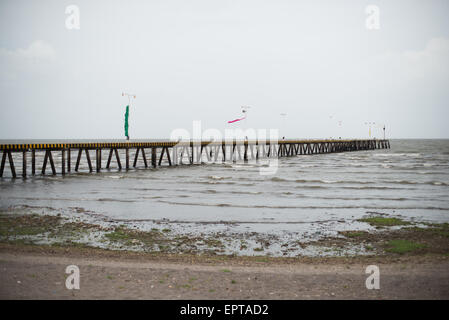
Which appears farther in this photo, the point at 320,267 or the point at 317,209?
the point at 317,209

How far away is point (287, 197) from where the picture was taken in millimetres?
17969

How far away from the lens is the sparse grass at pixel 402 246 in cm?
856

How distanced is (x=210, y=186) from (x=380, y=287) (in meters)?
16.8

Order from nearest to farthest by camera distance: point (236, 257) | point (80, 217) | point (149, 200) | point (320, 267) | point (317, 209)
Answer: point (320, 267), point (236, 257), point (80, 217), point (317, 209), point (149, 200)

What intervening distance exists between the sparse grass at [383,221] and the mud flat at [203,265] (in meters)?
0.41

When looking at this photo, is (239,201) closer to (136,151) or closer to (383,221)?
(383,221)

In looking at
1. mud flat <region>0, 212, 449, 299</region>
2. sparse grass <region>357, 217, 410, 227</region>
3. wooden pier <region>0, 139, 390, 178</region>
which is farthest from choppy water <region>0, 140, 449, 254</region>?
wooden pier <region>0, 139, 390, 178</region>

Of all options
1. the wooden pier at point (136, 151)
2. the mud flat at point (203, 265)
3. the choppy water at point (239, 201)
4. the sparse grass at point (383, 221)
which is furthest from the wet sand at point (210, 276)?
the wooden pier at point (136, 151)

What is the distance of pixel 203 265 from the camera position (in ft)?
23.7

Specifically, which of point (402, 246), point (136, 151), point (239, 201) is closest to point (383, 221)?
point (402, 246)

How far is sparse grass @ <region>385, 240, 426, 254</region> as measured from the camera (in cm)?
856

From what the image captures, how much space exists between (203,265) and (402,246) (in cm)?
503
